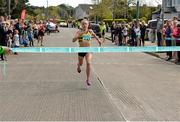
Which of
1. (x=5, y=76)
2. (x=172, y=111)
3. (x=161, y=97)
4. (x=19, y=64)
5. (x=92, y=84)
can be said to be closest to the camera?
(x=172, y=111)

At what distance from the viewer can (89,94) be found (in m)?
11.9

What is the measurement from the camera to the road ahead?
9383 mm

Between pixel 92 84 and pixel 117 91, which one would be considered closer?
pixel 117 91

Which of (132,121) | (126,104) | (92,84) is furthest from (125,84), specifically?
(132,121)

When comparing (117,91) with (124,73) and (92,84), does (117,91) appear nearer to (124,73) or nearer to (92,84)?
(92,84)

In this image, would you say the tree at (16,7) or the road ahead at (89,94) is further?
the tree at (16,7)

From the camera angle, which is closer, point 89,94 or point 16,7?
point 89,94

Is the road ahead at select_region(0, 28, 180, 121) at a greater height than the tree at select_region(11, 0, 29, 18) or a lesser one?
lesser

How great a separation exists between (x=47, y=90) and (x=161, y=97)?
9.46ft

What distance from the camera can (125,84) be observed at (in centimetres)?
1396

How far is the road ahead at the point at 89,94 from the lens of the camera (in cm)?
938

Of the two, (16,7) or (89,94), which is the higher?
(16,7)

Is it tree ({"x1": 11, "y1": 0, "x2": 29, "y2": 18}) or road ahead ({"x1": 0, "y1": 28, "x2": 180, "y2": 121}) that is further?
tree ({"x1": 11, "y1": 0, "x2": 29, "y2": 18})

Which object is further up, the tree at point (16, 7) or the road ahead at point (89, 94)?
the tree at point (16, 7)
